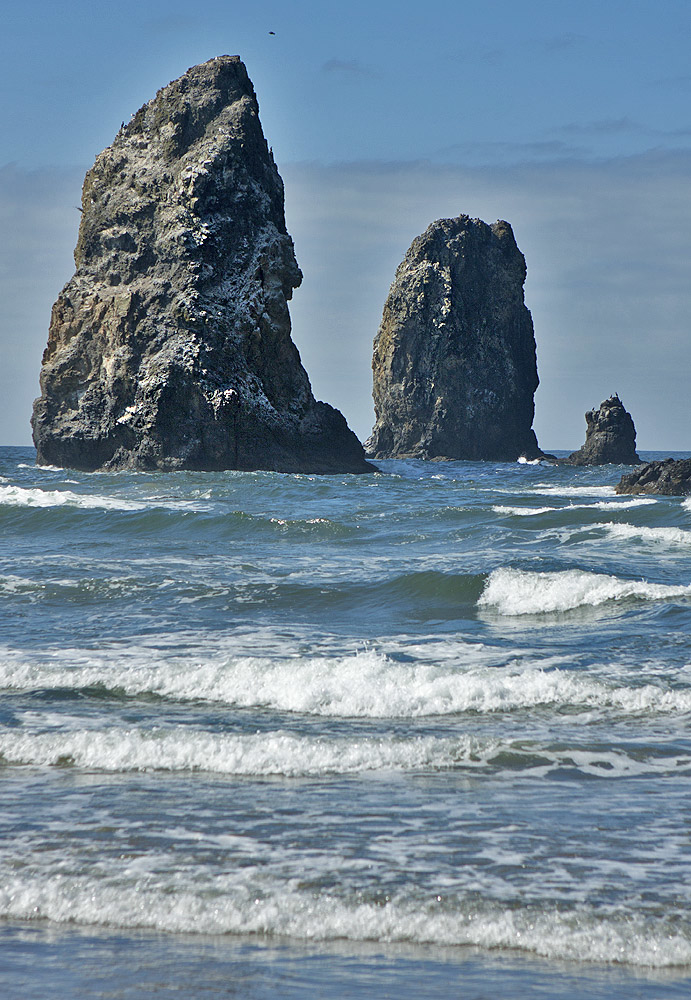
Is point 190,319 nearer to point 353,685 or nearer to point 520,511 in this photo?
point 520,511

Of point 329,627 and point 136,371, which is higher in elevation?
point 136,371

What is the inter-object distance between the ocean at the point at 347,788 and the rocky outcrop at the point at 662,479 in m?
18.0

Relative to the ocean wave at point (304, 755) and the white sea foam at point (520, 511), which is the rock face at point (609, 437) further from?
the ocean wave at point (304, 755)

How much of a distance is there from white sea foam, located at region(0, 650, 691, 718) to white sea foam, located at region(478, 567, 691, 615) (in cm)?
317

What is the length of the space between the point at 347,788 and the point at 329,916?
54.8 inches

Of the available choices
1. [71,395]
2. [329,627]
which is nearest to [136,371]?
[71,395]

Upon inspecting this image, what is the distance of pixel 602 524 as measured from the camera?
1792 cm

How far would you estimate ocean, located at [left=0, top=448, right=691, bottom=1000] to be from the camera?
10.5ft

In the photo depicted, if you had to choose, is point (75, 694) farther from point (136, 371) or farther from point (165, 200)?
point (165, 200)

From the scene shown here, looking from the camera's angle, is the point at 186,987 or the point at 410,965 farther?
the point at 410,965

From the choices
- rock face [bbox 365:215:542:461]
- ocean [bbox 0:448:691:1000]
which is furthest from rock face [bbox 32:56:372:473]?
rock face [bbox 365:215:542:461]

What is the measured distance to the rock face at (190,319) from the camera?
41.8 m

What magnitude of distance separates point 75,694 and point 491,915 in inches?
167

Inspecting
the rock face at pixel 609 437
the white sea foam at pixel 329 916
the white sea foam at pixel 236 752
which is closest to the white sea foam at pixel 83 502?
the white sea foam at pixel 236 752
